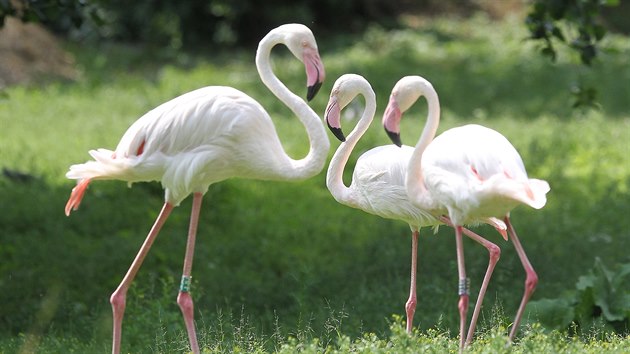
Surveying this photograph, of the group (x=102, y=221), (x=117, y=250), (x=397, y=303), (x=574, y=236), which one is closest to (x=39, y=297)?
(x=117, y=250)

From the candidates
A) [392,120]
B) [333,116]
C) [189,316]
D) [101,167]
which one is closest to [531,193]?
[392,120]

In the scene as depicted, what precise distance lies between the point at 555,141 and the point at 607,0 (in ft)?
14.8

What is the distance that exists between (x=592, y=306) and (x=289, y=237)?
3.58 meters

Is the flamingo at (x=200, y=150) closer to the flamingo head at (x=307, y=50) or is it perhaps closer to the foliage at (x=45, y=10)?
the flamingo head at (x=307, y=50)

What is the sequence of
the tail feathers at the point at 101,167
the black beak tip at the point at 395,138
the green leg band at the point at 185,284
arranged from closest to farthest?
the black beak tip at the point at 395,138
the green leg band at the point at 185,284
the tail feathers at the point at 101,167

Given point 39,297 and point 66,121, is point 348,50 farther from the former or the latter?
point 39,297

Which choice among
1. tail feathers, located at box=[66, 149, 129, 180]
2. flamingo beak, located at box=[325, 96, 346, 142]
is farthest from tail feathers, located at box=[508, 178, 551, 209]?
tail feathers, located at box=[66, 149, 129, 180]

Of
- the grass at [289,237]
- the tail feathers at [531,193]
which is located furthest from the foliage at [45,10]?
the tail feathers at [531,193]

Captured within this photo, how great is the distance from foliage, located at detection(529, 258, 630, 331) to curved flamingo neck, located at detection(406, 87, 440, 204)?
123cm

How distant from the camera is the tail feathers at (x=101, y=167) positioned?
572 cm

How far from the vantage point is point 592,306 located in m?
6.12

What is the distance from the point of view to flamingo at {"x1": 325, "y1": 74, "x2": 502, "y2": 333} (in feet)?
18.6

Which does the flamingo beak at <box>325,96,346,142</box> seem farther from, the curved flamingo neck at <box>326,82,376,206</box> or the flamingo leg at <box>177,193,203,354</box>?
the flamingo leg at <box>177,193,203,354</box>

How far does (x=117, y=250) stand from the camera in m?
8.26
